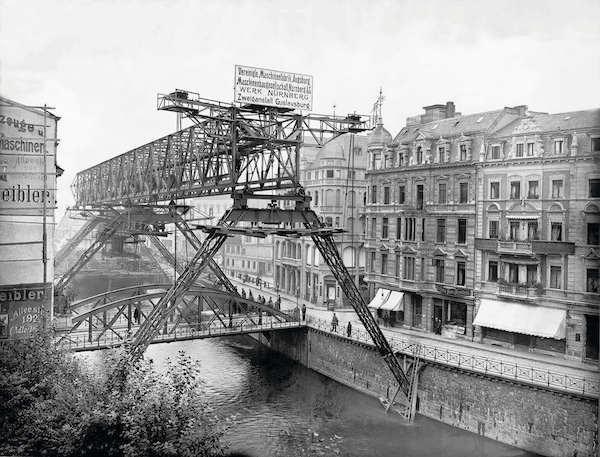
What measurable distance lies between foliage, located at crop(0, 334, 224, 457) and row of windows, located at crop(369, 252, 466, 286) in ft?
78.9

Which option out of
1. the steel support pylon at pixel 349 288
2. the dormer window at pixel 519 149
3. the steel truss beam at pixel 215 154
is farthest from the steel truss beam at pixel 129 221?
the dormer window at pixel 519 149

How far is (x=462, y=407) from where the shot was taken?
28.8 meters

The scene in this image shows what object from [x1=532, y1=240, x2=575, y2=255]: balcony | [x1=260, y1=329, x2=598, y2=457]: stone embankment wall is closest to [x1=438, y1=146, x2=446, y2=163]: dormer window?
[x1=532, y1=240, x2=575, y2=255]: balcony

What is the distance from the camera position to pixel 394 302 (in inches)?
1620

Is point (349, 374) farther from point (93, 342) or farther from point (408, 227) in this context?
point (93, 342)

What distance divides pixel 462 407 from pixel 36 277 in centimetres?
1958

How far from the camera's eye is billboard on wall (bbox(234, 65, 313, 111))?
2470 centimetres

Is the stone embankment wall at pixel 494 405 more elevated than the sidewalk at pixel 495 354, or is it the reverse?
the sidewalk at pixel 495 354

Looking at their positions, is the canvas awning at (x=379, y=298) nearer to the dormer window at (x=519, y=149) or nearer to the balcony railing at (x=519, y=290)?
the balcony railing at (x=519, y=290)

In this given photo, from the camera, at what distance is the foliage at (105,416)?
1455 centimetres

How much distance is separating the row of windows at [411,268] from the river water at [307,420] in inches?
352

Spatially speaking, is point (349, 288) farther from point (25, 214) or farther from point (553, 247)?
point (25, 214)

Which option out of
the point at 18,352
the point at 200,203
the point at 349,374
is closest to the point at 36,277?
the point at 18,352

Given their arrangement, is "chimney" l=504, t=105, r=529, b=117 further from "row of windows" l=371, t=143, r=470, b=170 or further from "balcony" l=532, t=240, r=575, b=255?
"balcony" l=532, t=240, r=575, b=255
